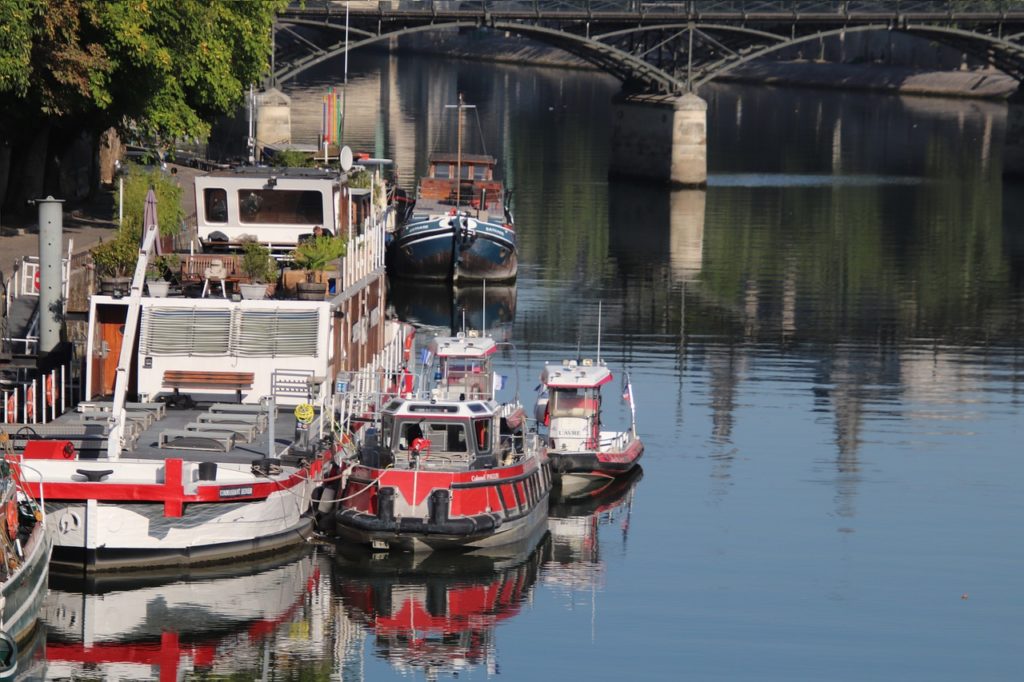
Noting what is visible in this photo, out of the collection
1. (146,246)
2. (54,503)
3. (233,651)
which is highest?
Answer: (146,246)

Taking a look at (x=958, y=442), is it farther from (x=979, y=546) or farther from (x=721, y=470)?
(x=979, y=546)

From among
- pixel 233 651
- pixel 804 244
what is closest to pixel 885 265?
pixel 804 244

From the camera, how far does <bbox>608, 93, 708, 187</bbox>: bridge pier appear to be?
398 ft

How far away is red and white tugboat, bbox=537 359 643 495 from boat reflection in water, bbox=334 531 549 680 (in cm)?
420

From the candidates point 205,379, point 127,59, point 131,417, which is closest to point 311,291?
point 205,379

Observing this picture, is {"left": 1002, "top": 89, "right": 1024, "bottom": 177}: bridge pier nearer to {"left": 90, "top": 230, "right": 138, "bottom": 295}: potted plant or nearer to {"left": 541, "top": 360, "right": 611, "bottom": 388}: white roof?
{"left": 541, "top": 360, "right": 611, "bottom": 388}: white roof

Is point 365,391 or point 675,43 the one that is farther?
point 675,43

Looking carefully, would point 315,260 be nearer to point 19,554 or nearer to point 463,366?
point 463,366

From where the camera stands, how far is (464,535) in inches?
1446

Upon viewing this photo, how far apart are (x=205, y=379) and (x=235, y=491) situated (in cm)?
603

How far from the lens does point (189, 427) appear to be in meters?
37.9

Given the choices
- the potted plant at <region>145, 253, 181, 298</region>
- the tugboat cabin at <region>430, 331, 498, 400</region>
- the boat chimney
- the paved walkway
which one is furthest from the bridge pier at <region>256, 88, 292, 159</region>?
the potted plant at <region>145, 253, 181, 298</region>

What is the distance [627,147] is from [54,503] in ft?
312

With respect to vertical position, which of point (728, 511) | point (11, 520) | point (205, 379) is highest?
point (205, 379)
